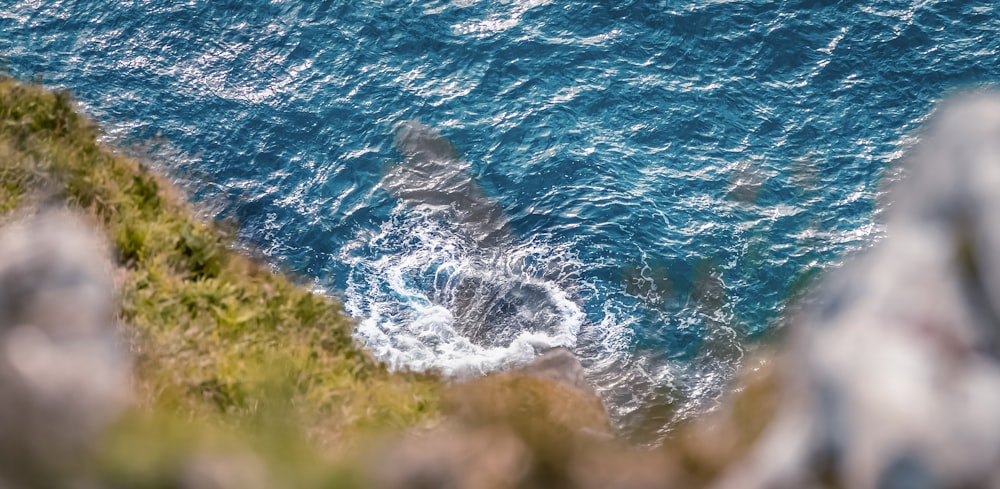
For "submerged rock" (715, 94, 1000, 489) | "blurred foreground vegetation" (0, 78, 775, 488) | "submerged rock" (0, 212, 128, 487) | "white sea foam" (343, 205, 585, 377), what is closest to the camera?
"submerged rock" (715, 94, 1000, 489)

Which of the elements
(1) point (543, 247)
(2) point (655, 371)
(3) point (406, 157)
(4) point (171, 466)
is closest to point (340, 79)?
(3) point (406, 157)

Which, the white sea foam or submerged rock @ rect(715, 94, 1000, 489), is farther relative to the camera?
the white sea foam

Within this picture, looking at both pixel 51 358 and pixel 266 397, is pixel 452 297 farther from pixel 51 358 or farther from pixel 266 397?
pixel 51 358

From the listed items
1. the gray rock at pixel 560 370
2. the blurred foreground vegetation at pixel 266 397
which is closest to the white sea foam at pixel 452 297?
the blurred foreground vegetation at pixel 266 397

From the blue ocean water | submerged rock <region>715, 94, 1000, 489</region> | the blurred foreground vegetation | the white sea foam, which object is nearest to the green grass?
the blurred foreground vegetation

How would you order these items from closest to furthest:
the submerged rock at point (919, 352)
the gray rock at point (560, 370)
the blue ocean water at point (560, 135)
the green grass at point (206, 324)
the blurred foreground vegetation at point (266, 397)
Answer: the submerged rock at point (919, 352)
the blurred foreground vegetation at point (266, 397)
the green grass at point (206, 324)
the gray rock at point (560, 370)
the blue ocean water at point (560, 135)

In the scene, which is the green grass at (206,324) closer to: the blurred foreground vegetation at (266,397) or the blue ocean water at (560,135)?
the blurred foreground vegetation at (266,397)

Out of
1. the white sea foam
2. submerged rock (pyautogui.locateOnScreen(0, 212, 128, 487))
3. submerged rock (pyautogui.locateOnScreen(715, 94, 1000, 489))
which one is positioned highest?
submerged rock (pyautogui.locateOnScreen(715, 94, 1000, 489))

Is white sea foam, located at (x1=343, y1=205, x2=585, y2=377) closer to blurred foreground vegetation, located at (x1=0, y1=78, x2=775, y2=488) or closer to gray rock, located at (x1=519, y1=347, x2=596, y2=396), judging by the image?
blurred foreground vegetation, located at (x1=0, y1=78, x2=775, y2=488)
